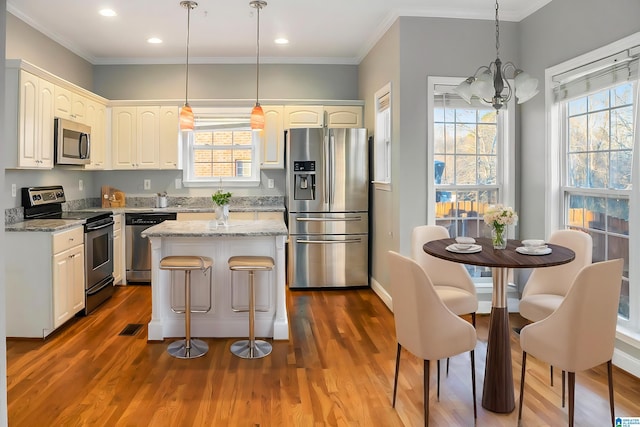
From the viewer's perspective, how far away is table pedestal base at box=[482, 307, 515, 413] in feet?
8.73

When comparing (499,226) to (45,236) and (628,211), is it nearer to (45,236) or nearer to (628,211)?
(628,211)

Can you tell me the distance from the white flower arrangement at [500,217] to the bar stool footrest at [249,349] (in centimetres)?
185

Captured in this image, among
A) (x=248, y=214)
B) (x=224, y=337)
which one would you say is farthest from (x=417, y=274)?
(x=248, y=214)

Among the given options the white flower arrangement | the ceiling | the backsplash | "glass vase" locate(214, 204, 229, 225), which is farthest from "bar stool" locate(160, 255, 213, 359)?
the backsplash

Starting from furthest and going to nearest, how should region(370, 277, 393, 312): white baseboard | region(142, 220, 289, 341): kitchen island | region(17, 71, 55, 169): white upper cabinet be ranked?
1. region(370, 277, 393, 312): white baseboard
2. region(17, 71, 55, 169): white upper cabinet
3. region(142, 220, 289, 341): kitchen island

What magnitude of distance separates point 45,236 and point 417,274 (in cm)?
303

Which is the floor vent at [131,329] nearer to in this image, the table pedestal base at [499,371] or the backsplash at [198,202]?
the backsplash at [198,202]

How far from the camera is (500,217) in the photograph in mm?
2791

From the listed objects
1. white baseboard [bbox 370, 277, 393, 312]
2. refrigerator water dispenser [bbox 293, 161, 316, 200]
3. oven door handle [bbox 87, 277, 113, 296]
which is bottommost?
white baseboard [bbox 370, 277, 393, 312]

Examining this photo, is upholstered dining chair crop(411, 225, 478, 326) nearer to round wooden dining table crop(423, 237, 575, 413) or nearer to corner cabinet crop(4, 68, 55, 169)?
round wooden dining table crop(423, 237, 575, 413)

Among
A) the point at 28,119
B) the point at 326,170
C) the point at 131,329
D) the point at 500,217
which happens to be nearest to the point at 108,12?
the point at 28,119

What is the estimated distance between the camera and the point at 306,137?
18.3 ft

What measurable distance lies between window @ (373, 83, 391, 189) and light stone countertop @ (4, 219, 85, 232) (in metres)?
2.97

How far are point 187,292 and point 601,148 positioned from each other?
325cm
